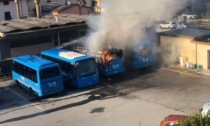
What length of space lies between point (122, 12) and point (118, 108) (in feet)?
32.0

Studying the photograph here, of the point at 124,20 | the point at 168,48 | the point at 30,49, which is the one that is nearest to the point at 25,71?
the point at 30,49

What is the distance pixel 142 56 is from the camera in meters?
27.3

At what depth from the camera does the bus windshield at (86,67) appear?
23391 mm

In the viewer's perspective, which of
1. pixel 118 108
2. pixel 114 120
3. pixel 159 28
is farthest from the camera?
pixel 159 28

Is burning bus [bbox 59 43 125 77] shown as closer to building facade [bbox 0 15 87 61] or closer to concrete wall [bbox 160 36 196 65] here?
concrete wall [bbox 160 36 196 65]

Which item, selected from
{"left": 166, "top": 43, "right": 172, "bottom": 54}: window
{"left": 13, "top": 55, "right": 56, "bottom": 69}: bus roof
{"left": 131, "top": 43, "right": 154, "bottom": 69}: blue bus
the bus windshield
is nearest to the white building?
{"left": 166, "top": 43, "right": 172, "bottom": 54}: window

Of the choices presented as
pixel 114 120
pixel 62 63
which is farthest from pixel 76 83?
pixel 114 120

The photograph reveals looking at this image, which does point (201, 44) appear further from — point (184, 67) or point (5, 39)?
point (5, 39)

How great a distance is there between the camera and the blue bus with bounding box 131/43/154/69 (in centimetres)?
2708

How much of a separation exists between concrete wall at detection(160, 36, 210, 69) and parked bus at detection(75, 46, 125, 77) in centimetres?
565

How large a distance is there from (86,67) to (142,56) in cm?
554

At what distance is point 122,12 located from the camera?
1095 inches

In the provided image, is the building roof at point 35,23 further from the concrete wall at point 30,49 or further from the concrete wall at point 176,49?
the concrete wall at point 176,49

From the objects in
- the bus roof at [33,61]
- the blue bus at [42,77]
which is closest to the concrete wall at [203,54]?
the blue bus at [42,77]
